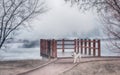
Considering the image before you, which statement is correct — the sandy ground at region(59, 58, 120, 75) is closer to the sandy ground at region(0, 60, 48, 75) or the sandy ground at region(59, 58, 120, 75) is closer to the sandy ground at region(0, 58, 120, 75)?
the sandy ground at region(0, 58, 120, 75)

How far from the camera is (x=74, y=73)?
1992 cm

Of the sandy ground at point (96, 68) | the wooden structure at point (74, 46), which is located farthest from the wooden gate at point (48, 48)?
the sandy ground at point (96, 68)

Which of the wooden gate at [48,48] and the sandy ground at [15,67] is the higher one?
the wooden gate at [48,48]

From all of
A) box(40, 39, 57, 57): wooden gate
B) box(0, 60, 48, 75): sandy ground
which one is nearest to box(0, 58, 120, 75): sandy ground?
box(0, 60, 48, 75): sandy ground

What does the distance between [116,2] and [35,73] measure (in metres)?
6.88

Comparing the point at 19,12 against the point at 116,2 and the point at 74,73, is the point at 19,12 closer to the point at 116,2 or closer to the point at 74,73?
the point at 74,73

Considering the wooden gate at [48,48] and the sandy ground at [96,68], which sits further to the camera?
the wooden gate at [48,48]

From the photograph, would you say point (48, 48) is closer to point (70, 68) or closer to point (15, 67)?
point (15, 67)

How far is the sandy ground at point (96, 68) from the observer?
20484mm

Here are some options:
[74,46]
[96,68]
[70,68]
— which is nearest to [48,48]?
[74,46]

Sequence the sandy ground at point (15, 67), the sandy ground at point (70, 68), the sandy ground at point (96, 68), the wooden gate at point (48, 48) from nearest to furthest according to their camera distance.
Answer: the sandy ground at point (70, 68) < the sandy ground at point (15, 67) < the sandy ground at point (96, 68) < the wooden gate at point (48, 48)

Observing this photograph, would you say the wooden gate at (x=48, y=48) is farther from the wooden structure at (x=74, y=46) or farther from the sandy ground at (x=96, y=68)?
the sandy ground at (x=96, y=68)

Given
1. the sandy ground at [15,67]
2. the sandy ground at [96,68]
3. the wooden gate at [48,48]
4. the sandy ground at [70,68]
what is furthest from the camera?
the wooden gate at [48,48]

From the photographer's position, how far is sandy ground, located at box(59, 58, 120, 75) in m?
20.5
